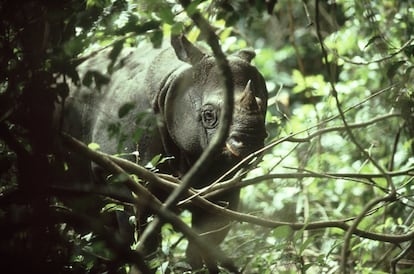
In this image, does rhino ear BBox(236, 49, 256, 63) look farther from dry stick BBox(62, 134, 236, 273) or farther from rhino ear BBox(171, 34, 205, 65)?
dry stick BBox(62, 134, 236, 273)

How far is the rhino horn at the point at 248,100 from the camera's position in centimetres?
307

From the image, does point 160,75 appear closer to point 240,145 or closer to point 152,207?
point 240,145

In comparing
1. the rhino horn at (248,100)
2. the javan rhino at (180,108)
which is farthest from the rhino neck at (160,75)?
the rhino horn at (248,100)

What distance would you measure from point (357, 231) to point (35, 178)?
1338 millimetres

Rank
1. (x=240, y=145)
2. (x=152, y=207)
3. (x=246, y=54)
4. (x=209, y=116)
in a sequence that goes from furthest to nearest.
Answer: (x=246, y=54) < (x=209, y=116) < (x=240, y=145) < (x=152, y=207)

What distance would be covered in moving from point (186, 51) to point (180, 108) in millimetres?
287

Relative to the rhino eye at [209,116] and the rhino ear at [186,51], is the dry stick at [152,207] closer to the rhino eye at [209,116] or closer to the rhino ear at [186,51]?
the rhino eye at [209,116]

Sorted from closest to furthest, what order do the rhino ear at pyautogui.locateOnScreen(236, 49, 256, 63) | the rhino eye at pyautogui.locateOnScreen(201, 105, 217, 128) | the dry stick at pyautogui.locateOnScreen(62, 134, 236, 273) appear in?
1. the dry stick at pyautogui.locateOnScreen(62, 134, 236, 273)
2. the rhino eye at pyautogui.locateOnScreen(201, 105, 217, 128)
3. the rhino ear at pyautogui.locateOnScreen(236, 49, 256, 63)

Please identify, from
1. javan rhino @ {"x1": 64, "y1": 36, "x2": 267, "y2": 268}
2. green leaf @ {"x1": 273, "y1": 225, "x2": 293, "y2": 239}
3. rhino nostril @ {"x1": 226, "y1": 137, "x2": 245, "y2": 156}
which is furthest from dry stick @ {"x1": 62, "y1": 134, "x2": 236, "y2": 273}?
javan rhino @ {"x1": 64, "y1": 36, "x2": 267, "y2": 268}

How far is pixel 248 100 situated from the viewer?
3.07 m

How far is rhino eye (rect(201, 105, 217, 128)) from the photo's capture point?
10.6ft

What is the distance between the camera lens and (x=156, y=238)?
3113mm

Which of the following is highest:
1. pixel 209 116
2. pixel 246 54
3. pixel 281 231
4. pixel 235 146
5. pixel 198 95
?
pixel 246 54

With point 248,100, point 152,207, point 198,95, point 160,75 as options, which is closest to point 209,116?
point 198,95
